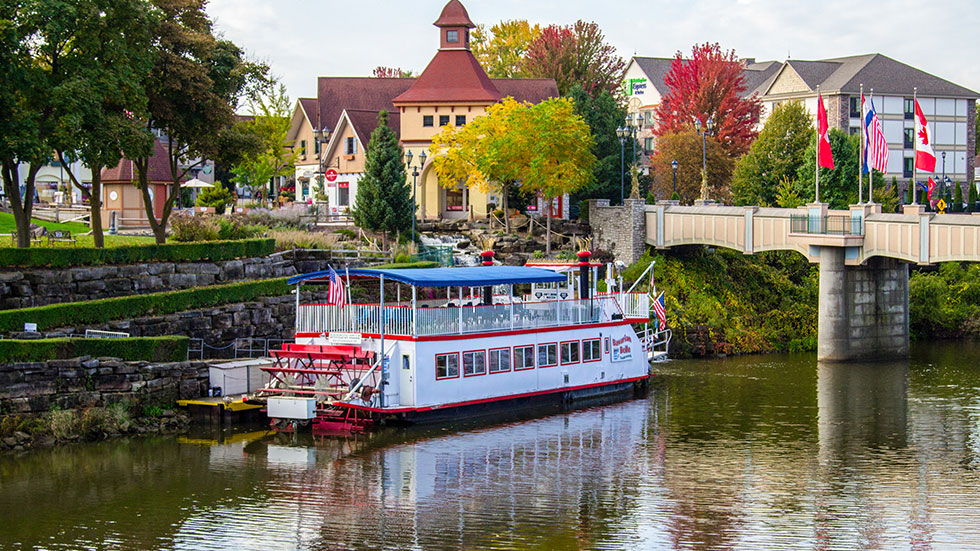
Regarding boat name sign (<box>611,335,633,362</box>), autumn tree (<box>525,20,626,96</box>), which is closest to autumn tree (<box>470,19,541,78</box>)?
autumn tree (<box>525,20,626,96</box>)

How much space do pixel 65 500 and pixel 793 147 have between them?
65713mm

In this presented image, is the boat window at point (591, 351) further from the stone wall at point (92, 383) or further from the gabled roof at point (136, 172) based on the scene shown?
the gabled roof at point (136, 172)

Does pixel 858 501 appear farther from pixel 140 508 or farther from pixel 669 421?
pixel 140 508

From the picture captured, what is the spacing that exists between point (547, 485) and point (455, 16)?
53593 millimetres

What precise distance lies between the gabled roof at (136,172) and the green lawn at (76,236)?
3167 millimetres

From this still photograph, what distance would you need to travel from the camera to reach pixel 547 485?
109ft

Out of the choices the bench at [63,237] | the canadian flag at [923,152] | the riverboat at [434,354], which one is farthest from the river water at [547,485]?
the bench at [63,237]

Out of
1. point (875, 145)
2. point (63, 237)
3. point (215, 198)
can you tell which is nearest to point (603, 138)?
point (215, 198)

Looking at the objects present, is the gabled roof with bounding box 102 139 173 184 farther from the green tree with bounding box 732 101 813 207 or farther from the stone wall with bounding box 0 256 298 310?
the green tree with bounding box 732 101 813 207

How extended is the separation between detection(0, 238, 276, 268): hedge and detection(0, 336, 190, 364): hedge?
6.76 metres

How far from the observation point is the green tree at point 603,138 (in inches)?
3278

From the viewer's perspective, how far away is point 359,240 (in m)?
67.5

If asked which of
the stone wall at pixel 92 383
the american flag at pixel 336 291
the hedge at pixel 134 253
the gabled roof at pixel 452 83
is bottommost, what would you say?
the stone wall at pixel 92 383

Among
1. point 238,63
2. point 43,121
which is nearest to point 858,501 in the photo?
point 43,121
